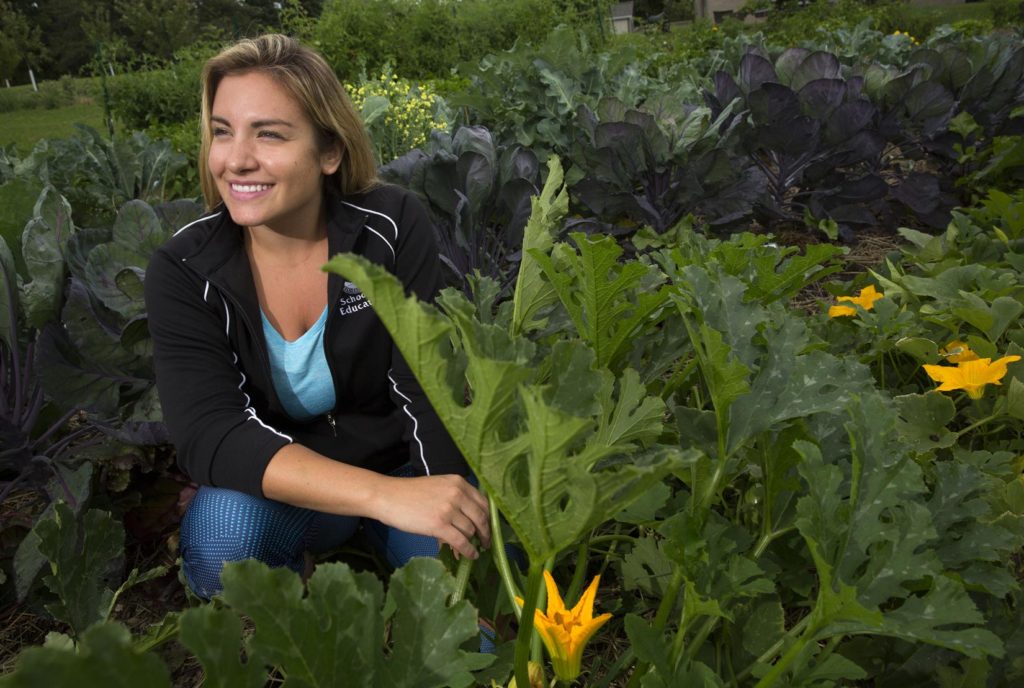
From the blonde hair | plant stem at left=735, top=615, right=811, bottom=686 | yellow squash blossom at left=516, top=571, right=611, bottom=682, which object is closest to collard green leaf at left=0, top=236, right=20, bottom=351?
the blonde hair

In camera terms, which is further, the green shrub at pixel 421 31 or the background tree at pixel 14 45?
the background tree at pixel 14 45

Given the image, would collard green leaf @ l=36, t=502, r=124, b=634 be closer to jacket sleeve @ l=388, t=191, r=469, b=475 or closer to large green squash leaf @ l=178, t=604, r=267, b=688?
large green squash leaf @ l=178, t=604, r=267, b=688

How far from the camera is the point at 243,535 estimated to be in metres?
1.94

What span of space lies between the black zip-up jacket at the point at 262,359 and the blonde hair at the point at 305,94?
0.07m

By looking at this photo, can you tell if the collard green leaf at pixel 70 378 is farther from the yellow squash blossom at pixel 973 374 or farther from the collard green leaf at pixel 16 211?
the yellow squash blossom at pixel 973 374

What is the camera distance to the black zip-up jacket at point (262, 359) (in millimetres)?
1745

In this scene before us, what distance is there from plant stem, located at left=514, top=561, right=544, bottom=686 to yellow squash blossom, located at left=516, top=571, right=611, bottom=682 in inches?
0.4

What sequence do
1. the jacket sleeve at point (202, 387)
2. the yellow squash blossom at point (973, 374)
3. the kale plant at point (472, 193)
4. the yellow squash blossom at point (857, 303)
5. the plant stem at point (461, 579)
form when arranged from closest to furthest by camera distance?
1. the plant stem at point (461, 579)
2. the yellow squash blossom at point (973, 374)
3. the jacket sleeve at point (202, 387)
4. the yellow squash blossom at point (857, 303)
5. the kale plant at point (472, 193)

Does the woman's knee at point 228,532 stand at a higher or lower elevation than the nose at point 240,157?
lower

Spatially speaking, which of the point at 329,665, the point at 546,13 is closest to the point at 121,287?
the point at 329,665

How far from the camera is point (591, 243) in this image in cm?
124

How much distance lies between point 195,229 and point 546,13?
47.5 ft

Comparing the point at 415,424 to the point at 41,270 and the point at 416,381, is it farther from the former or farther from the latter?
the point at 41,270

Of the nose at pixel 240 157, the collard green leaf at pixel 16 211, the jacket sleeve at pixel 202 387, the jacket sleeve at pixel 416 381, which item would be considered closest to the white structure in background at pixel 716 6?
the collard green leaf at pixel 16 211
